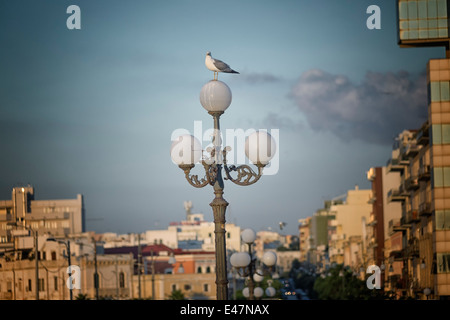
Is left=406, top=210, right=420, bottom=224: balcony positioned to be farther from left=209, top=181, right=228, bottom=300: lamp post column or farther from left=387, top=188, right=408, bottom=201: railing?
left=209, top=181, right=228, bottom=300: lamp post column

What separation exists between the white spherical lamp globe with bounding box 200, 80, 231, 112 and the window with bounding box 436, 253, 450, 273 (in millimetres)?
36830

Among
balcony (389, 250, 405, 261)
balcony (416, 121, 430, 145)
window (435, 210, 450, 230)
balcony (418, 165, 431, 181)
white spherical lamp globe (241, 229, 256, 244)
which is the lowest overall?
balcony (389, 250, 405, 261)

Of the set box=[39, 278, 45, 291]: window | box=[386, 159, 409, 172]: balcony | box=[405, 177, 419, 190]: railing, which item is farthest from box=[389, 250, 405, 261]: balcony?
box=[39, 278, 45, 291]: window

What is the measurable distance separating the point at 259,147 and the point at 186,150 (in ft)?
3.64

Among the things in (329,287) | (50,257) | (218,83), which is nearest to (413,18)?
(218,83)

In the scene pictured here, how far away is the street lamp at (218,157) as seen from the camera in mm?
14125

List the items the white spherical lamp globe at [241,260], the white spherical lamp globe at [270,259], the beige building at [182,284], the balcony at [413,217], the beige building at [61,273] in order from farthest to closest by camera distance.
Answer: the beige building at [182,284]
the beige building at [61,273]
the balcony at [413,217]
the white spherical lamp globe at [270,259]
the white spherical lamp globe at [241,260]

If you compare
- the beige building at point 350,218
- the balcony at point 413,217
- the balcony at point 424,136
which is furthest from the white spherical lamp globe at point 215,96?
the beige building at point 350,218

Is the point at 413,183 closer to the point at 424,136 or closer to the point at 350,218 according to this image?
the point at 424,136

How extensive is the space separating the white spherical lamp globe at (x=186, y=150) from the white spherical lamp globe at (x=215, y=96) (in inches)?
22.6

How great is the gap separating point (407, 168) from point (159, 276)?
146ft

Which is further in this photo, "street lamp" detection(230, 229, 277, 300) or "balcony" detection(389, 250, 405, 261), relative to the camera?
"balcony" detection(389, 250, 405, 261)

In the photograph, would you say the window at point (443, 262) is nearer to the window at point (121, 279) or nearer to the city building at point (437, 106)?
the city building at point (437, 106)

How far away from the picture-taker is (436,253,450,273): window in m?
49.0
